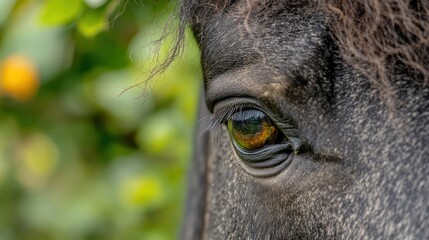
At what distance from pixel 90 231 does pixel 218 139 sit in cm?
239

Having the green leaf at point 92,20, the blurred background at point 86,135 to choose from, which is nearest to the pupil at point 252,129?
the green leaf at point 92,20

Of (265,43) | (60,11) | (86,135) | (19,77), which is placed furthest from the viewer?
(86,135)

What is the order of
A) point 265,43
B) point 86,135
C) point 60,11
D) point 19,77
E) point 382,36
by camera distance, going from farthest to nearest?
point 86,135, point 19,77, point 60,11, point 265,43, point 382,36

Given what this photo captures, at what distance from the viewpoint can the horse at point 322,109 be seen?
184 centimetres

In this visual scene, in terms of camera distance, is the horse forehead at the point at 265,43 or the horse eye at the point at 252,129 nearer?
the horse forehead at the point at 265,43

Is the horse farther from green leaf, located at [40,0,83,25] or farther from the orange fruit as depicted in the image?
the orange fruit

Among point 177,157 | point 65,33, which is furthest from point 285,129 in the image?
point 177,157

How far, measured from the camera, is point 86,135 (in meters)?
4.98

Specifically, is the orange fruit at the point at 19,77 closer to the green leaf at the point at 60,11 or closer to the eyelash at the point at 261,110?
the green leaf at the point at 60,11

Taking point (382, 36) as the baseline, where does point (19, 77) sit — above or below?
below

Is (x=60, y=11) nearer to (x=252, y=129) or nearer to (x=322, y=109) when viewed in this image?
(x=252, y=129)

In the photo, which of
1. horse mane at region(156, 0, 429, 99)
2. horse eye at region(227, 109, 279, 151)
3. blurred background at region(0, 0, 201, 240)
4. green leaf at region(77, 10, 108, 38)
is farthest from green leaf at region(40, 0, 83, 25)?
blurred background at region(0, 0, 201, 240)

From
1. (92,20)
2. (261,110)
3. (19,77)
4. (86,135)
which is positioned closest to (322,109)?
(261,110)

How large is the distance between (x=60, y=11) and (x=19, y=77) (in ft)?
Result: 5.49
